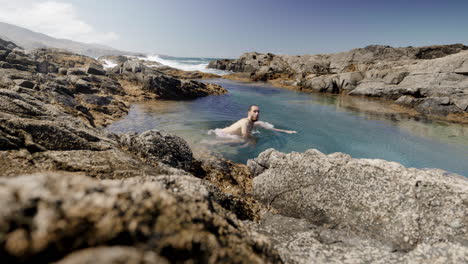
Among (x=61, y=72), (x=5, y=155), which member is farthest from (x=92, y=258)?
(x=61, y=72)

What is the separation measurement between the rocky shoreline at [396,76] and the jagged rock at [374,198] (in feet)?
62.3

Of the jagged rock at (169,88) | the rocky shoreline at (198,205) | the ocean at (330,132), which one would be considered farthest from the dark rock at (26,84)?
the jagged rock at (169,88)

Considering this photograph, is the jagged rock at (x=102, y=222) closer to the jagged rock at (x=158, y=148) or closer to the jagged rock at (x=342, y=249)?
the jagged rock at (x=342, y=249)

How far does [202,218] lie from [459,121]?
74.2 feet

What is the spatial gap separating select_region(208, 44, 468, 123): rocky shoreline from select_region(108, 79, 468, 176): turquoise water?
492 centimetres

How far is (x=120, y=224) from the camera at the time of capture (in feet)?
3.42

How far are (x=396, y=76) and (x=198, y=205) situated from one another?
3129cm

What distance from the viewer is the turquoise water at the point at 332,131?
8.96 m

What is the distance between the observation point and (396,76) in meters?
24.9

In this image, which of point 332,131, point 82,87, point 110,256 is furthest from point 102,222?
point 82,87

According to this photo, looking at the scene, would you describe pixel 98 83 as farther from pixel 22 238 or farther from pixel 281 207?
pixel 22 238

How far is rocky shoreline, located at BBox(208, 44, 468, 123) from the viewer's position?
1864 centimetres

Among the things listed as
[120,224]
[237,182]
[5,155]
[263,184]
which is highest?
[120,224]

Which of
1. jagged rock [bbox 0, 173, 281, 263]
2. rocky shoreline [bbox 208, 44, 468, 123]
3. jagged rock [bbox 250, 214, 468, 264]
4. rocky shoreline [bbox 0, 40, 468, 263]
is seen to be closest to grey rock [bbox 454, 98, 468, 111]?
rocky shoreline [bbox 208, 44, 468, 123]
